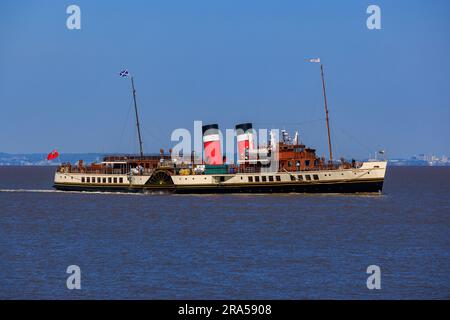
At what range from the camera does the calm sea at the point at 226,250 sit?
4125 centimetres

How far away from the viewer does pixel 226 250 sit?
53312 millimetres

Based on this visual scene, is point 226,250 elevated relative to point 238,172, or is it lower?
lower

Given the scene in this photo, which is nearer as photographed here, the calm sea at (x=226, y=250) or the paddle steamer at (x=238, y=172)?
the calm sea at (x=226, y=250)

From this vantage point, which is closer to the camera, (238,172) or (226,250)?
(226,250)

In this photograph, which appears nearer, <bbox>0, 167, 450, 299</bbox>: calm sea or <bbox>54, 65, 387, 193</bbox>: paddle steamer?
<bbox>0, 167, 450, 299</bbox>: calm sea

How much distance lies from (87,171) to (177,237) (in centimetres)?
5160

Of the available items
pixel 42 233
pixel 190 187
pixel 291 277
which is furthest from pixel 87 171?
pixel 291 277

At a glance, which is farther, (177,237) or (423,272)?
(177,237)

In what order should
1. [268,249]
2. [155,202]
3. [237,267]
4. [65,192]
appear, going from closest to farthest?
1. [237,267]
2. [268,249]
3. [155,202]
4. [65,192]

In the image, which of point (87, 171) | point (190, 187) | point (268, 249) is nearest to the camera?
point (268, 249)

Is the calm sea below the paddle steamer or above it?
below

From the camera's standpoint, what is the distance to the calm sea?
4125cm

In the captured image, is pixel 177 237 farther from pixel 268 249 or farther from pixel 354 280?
pixel 354 280

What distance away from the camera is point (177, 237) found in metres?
60.3
